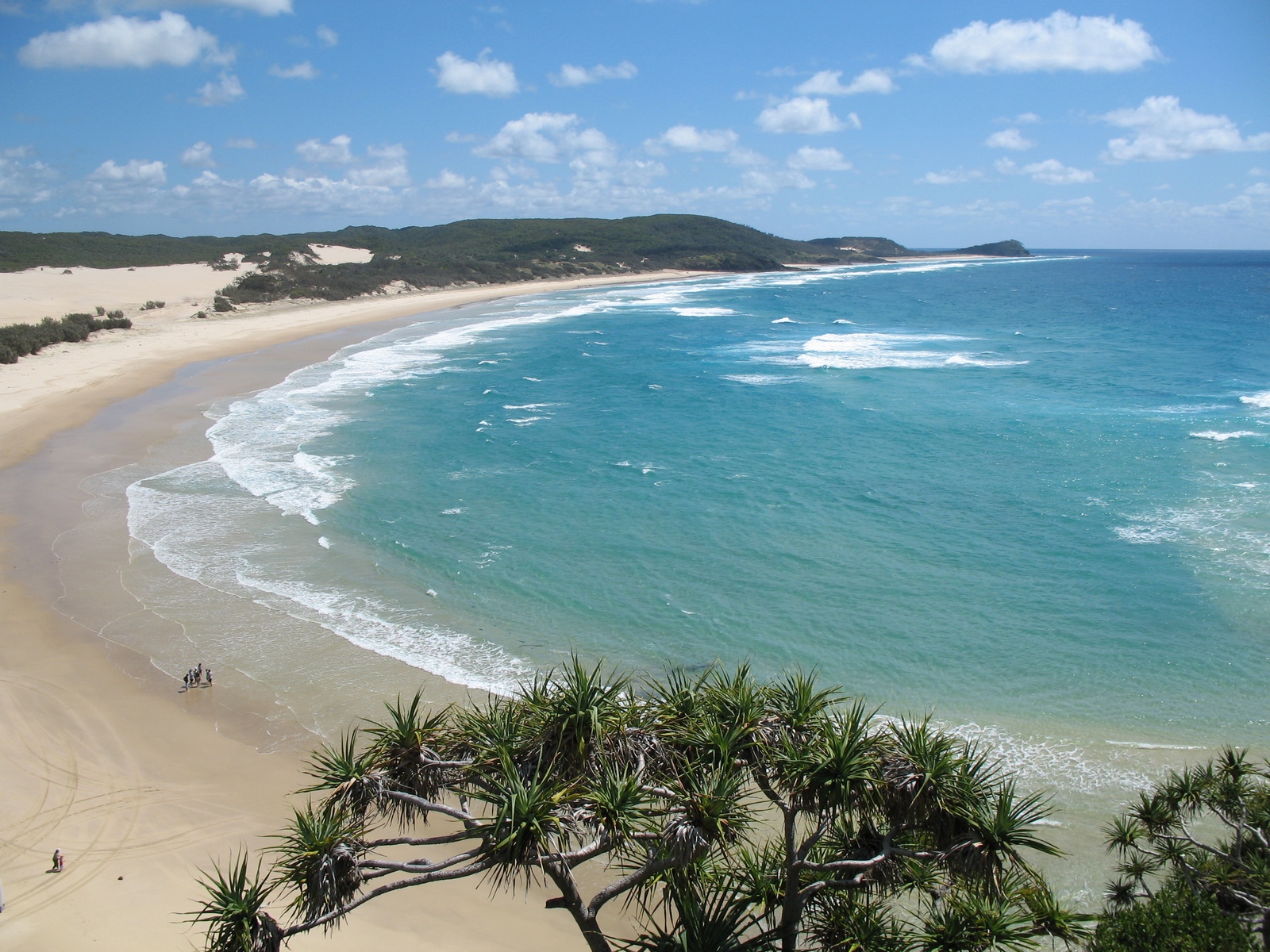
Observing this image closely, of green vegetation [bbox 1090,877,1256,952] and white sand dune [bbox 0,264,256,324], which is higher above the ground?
white sand dune [bbox 0,264,256,324]

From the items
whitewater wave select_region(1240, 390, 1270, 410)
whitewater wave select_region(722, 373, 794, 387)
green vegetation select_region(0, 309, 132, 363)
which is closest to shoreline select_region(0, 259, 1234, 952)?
green vegetation select_region(0, 309, 132, 363)

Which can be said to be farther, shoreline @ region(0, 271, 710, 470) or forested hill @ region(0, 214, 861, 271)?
forested hill @ region(0, 214, 861, 271)

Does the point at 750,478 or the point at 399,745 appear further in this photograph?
the point at 750,478

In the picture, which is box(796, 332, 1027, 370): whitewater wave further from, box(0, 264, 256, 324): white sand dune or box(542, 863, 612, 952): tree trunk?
box(0, 264, 256, 324): white sand dune

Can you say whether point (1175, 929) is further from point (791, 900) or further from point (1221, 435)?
point (1221, 435)

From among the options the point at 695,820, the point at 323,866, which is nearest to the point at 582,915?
the point at 695,820

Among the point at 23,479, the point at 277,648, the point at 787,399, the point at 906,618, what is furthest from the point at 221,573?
the point at 787,399

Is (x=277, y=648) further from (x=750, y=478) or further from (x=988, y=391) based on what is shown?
(x=988, y=391)
